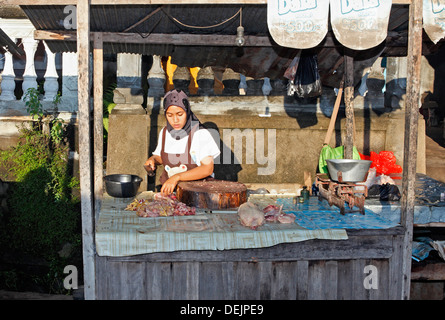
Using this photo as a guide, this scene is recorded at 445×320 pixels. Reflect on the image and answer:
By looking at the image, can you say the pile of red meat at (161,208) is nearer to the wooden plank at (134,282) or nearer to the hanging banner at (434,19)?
the wooden plank at (134,282)

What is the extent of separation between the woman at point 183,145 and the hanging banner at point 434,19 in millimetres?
2694

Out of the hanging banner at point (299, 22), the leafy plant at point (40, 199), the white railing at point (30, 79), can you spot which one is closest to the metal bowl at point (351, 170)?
the hanging banner at point (299, 22)

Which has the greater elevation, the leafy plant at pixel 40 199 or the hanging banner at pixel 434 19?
the hanging banner at pixel 434 19

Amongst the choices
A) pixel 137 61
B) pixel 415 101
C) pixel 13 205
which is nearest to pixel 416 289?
pixel 415 101

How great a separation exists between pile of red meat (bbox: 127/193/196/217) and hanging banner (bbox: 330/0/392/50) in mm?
2393

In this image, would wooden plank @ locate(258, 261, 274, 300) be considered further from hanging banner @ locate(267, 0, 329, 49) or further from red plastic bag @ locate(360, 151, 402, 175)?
red plastic bag @ locate(360, 151, 402, 175)

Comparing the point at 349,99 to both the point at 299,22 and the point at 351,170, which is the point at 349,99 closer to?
the point at 351,170

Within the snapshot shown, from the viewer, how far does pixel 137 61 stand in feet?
26.9

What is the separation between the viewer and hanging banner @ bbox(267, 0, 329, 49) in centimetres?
488

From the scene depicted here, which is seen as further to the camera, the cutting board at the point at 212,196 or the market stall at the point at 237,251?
the cutting board at the point at 212,196

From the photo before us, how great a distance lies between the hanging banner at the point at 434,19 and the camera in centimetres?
497

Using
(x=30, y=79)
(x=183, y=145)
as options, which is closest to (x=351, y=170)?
(x=183, y=145)
